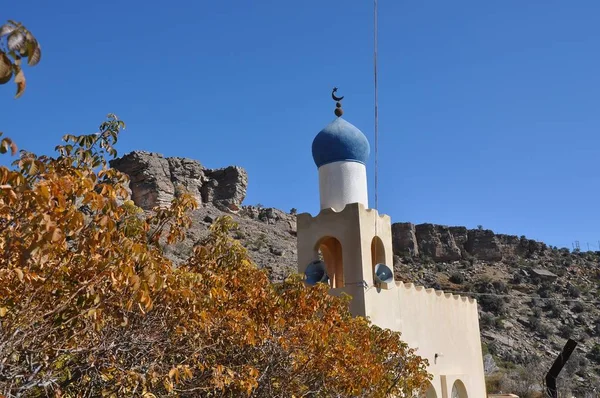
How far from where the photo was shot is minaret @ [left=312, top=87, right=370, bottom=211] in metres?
10.5

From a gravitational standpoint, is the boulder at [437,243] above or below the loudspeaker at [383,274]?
above

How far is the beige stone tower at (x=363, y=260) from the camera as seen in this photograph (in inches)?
385

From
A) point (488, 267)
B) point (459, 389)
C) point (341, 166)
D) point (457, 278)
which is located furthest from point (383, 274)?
point (488, 267)

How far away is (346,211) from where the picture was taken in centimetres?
1006

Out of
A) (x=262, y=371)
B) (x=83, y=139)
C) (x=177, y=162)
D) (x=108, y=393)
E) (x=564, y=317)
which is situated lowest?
(x=108, y=393)

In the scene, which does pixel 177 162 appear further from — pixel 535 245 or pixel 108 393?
pixel 108 393

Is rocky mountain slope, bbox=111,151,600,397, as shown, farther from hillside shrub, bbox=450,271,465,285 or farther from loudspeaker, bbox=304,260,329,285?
loudspeaker, bbox=304,260,329,285

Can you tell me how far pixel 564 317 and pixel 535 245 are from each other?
46.8ft

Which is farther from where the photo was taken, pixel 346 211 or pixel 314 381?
pixel 346 211

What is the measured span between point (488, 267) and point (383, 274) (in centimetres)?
3961

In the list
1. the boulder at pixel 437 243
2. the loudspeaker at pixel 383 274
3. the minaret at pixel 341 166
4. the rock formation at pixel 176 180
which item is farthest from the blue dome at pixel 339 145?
the boulder at pixel 437 243

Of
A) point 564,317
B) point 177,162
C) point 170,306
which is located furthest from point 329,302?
point 177,162

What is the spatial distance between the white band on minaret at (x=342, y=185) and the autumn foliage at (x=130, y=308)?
11.1 ft

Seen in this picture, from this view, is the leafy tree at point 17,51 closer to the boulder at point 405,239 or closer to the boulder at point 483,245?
the boulder at point 405,239
